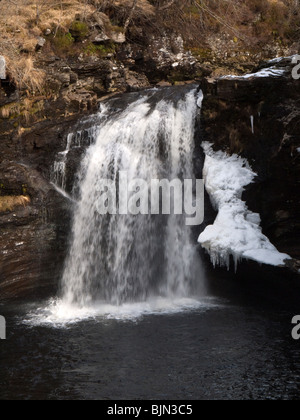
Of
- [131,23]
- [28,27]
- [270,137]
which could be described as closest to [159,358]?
[270,137]

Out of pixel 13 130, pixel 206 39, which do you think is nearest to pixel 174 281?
pixel 13 130

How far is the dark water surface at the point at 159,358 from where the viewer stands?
6742 mm

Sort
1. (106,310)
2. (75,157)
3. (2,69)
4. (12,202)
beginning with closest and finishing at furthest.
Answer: (106,310), (12,202), (75,157), (2,69)

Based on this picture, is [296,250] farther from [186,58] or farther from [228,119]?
[186,58]

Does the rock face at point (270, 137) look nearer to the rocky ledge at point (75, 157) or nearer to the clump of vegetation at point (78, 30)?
the rocky ledge at point (75, 157)

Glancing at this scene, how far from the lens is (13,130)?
13.2m

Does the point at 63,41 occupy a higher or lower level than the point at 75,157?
higher

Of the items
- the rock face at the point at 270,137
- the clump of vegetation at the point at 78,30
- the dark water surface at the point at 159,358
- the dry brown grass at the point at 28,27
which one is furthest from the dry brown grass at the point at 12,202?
the clump of vegetation at the point at 78,30

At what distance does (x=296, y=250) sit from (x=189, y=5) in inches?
458

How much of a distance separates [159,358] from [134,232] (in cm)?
432

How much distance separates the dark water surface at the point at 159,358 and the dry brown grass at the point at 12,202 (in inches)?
110

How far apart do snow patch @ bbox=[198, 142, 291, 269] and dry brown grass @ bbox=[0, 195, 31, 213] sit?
14.7 feet

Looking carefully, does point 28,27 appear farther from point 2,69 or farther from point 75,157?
point 75,157

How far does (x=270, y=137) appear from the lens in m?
10.8
